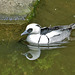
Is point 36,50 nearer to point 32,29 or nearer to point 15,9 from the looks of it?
point 32,29

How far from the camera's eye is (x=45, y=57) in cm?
541

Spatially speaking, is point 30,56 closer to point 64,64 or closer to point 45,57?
point 45,57

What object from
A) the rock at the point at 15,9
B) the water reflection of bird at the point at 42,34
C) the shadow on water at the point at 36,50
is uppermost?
the rock at the point at 15,9

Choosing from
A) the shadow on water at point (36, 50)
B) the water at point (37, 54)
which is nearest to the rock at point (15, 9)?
the water at point (37, 54)

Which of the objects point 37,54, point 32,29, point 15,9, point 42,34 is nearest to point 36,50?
point 37,54

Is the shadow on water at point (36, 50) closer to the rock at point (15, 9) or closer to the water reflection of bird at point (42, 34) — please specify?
the water reflection of bird at point (42, 34)

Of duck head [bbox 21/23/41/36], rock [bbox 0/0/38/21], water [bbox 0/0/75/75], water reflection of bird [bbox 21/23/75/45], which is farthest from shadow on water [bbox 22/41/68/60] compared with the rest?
rock [bbox 0/0/38/21]

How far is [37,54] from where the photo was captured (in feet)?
18.1

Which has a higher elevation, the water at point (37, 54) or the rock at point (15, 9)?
the rock at point (15, 9)

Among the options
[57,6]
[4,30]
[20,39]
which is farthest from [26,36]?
[57,6]

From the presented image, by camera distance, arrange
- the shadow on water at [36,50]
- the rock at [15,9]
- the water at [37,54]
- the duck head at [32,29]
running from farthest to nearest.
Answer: the rock at [15,9] → the duck head at [32,29] → the shadow on water at [36,50] → the water at [37,54]

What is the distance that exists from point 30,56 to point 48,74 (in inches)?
33.1

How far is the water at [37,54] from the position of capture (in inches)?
197

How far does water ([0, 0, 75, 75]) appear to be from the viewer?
16.4ft
